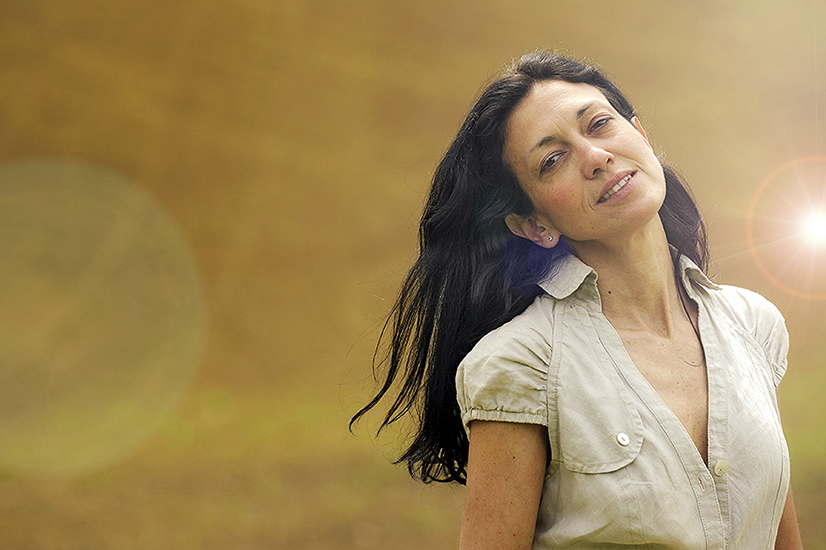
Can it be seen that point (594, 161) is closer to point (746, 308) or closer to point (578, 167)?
point (578, 167)

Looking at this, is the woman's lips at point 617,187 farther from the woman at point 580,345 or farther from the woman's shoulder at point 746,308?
the woman's shoulder at point 746,308

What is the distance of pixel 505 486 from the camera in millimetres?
1225

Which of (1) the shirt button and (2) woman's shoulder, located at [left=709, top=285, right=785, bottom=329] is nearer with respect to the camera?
(1) the shirt button

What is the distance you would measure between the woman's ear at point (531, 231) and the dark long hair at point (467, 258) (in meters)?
0.01

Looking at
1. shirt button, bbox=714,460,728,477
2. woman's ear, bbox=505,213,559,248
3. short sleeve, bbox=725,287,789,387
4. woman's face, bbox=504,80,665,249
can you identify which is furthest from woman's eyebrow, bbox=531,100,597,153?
shirt button, bbox=714,460,728,477

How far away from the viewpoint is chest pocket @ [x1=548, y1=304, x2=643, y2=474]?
1.21 meters

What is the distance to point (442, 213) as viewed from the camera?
162 centimetres

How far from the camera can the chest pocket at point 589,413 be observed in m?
1.21

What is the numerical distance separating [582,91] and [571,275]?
0.45 metres

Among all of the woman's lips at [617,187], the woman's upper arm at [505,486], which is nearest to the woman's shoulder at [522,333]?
the woman's upper arm at [505,486]

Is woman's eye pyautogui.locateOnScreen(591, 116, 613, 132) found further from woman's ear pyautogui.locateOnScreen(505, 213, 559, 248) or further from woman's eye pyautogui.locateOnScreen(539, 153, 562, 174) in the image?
woman's ear pyautogui.locateOnScreen(505, 213, 559, 248)

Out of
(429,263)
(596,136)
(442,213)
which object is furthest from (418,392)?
(596,136)

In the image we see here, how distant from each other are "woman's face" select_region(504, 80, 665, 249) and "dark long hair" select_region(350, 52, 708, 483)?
35 mm

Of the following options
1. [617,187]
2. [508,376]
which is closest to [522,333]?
[508,376]
